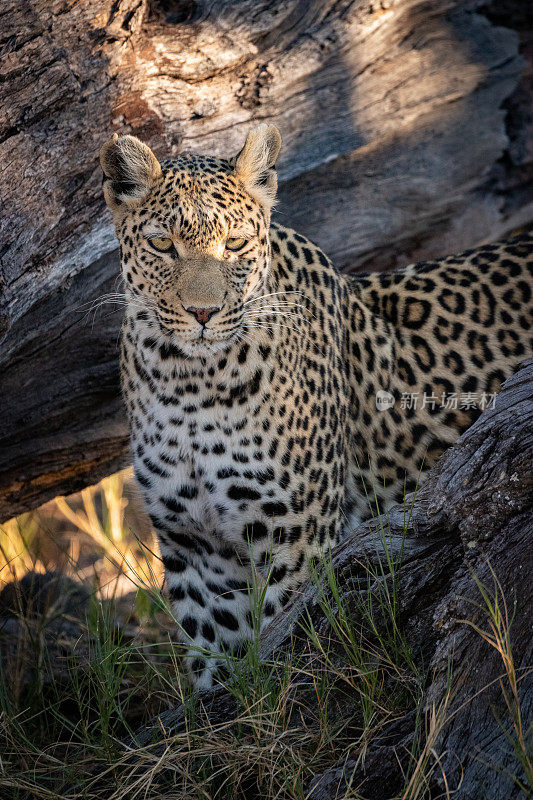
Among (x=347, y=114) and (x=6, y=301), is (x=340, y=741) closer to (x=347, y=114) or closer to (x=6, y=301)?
(x=6, y=301)

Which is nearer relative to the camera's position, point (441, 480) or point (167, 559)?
point (441, 480)

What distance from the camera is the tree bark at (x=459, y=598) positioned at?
2.95 m

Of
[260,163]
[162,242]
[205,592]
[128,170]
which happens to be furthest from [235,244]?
[205,592]

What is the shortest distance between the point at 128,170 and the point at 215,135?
1.50m

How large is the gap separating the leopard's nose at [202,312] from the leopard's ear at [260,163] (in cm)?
80

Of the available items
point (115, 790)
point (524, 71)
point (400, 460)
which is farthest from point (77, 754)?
point (524, 71)

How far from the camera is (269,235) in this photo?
199 inches

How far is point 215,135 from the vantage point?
5.80m

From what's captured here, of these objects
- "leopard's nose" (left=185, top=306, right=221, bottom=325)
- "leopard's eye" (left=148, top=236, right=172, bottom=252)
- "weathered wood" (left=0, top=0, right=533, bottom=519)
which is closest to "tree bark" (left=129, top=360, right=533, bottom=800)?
"leopard's nose" (left=185, top=306, right=221, bottom=325)

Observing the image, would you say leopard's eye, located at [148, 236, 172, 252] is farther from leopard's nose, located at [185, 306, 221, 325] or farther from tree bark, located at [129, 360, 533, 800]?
tree bark, located at [129, 360, 533, 800]

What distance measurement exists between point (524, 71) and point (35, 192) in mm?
4566

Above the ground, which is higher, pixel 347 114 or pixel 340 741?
pixel 347 114

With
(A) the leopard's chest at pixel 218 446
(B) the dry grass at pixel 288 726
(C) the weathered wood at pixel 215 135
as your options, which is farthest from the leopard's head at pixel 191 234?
(B) the dry grass at pixel 288 726

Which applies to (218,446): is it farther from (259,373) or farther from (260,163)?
(260,163)
